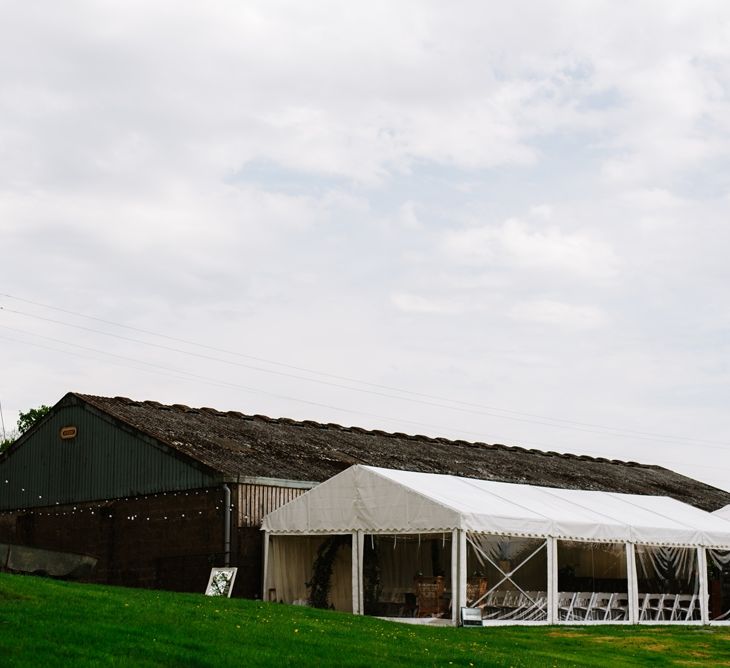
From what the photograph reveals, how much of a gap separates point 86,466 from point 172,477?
13.1ft

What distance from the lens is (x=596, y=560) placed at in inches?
1273

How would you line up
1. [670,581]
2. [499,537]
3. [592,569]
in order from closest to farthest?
[499,537]
[670,581]
[592,569]

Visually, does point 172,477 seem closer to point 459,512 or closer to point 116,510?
point 116,510

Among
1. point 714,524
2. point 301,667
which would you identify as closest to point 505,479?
point 714,524

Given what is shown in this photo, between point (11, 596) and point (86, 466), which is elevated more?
point (86, 466)

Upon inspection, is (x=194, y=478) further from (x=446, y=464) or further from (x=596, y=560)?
(x=596, y=560)

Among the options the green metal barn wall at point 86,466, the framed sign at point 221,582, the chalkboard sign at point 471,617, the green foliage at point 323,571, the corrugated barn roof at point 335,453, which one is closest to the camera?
the chalkboard sign at point 471,617

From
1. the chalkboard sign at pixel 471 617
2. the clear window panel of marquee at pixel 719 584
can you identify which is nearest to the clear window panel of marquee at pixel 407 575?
the chalkboard sign at pixel 471 617

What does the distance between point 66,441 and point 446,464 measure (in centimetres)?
1083

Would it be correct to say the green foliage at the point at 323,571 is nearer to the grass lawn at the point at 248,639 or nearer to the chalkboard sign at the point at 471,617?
the chalkboard sign at the point at 471,617

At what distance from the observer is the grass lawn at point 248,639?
1282 centimetres

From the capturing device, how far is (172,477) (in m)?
27.3

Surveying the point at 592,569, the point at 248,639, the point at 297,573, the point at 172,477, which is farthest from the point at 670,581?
the point at 248,639

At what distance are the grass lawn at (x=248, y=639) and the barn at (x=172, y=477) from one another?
225 inches
